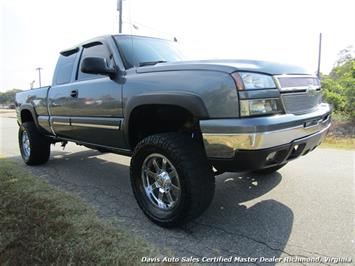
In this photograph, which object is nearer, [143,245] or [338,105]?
[143,245]

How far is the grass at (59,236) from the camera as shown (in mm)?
2537

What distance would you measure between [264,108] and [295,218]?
1.28m

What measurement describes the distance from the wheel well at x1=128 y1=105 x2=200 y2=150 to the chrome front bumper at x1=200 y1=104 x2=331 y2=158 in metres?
0.45

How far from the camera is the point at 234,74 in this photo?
2639 millimetres

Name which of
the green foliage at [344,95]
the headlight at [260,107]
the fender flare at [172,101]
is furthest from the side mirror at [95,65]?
the green foliage at [344,95]

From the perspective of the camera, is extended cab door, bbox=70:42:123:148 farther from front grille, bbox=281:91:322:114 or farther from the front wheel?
front grille, bbox=281:91:322:114

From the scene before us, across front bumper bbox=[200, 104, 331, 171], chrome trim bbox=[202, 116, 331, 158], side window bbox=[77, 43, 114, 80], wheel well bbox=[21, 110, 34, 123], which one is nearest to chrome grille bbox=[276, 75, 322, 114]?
front bumper bbox=[200, 104, 331, 171]

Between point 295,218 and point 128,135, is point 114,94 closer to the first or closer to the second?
point 128,135

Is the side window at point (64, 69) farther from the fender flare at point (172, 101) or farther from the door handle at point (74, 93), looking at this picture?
the fender flare at point (172, 101)

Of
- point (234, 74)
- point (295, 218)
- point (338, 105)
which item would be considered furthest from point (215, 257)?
point (338, 105)

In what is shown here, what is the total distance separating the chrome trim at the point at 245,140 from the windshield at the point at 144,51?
5.11 ft

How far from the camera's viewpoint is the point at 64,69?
17.3ft

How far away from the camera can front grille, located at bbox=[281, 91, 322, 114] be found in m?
2.84

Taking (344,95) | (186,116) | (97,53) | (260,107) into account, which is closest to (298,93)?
(260,107)
